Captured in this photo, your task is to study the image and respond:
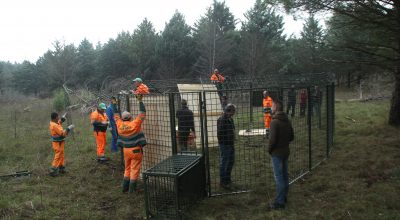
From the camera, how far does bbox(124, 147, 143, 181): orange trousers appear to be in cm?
619

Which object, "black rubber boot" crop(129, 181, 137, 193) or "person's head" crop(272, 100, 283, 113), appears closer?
"person's head" crop(272, 100, 283, 113)

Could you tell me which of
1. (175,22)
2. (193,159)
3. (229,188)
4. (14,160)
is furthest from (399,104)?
(175,22)

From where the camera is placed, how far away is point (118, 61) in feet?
126

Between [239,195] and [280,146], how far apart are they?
1.40 m

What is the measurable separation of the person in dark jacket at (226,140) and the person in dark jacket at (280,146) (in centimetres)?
101

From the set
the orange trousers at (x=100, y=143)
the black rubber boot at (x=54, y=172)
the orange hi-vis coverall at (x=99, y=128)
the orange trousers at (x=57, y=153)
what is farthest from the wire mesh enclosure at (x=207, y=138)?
the black rubber boot at (x=54, y=172)

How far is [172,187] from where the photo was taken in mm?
5133

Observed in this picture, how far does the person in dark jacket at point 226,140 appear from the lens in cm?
606

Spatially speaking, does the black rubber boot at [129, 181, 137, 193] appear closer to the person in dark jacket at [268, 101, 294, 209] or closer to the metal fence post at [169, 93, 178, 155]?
the metal fence post at [169, 93, 178, 155]

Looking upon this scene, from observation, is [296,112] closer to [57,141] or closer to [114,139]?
[114,139]

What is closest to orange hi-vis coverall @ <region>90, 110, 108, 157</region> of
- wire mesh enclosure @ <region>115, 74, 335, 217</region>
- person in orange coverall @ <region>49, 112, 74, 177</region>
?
person in orange coverall @ <region>49, 112, 74, 177</region>

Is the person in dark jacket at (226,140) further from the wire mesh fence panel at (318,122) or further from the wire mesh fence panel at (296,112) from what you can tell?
the wire mesh fence panel at (318,122)

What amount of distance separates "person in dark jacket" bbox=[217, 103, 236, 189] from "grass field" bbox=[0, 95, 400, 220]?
538mm

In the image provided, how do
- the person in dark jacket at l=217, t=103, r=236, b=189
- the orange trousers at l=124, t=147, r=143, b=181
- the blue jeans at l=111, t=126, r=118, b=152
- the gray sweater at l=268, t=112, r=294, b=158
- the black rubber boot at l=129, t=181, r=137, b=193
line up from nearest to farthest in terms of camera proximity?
1. the gray sweater at l=268, t=112, r=294, b=158
2. the person in dark jacket at l=217, t=103, r=236, b=189
3. the orange trousers at l=124, t=147, r=143, b=181
4. the black rubber boot at l=129, t=181, r=137, b=193
5. the blue jeans at l=111, t=126, r=118, b=152
